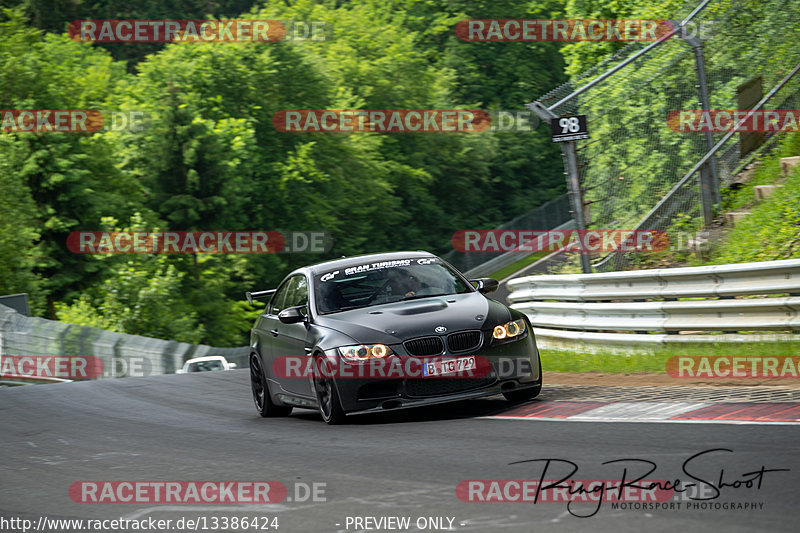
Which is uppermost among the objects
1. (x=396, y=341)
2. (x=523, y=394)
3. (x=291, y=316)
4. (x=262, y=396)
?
(x=291, y=316)

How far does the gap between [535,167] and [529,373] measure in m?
61.9

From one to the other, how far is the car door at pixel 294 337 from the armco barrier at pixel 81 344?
16.5 meters

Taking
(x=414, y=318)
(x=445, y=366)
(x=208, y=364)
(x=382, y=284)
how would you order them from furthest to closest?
(x=208, y=364) < (x=382, y=284) < (x=414, y=318) < (x=445, y=366)

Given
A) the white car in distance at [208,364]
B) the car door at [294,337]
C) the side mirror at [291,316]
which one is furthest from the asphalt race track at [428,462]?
the white car in distance at [208,364]

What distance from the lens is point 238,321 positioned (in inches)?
1965

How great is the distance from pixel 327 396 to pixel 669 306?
14.9 ft

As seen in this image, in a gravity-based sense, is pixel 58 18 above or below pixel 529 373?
above

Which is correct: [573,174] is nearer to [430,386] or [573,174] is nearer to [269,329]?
[269,329]

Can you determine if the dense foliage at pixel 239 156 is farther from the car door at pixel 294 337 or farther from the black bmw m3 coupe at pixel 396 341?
the black bmw m3 coupe at pixel 396 341

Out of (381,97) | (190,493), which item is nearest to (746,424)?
(190,493)

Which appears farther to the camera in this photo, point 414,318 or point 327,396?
point 327,396

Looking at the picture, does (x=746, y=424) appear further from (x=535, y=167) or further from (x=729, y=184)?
(x=535, y=167)

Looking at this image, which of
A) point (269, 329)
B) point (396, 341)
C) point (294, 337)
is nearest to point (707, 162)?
A: point (269, 329)

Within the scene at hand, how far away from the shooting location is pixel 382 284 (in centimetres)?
1059
